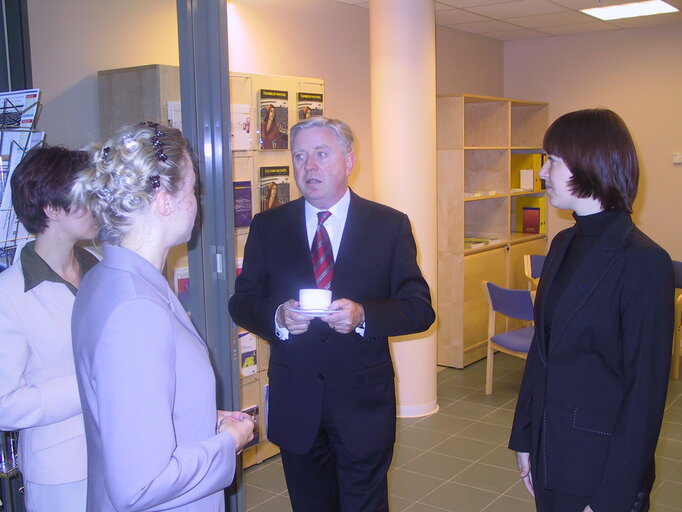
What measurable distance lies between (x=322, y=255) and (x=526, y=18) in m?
4.82

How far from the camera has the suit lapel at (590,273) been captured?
1.82 metres

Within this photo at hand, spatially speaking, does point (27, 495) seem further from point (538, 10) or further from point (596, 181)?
point (538, 10)

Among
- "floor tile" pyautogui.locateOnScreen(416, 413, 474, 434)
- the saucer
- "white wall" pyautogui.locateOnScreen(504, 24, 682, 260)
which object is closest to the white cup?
the saucer

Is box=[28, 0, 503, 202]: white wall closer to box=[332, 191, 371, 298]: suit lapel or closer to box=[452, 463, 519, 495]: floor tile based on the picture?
box=[332, 191, 371, 298]: suit lapel

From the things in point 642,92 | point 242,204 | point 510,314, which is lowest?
point 510,314

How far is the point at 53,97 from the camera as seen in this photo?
300 cm

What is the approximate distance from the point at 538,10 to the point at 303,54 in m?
2.24

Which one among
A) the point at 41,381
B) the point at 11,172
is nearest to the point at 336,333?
the point at 41,381

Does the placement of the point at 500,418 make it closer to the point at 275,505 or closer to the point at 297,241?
the point at 275,505

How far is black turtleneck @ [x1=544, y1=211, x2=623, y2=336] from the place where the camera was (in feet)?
6.18

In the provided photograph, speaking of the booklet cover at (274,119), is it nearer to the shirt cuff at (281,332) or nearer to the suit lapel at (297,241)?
the suit lapel at (297,241)

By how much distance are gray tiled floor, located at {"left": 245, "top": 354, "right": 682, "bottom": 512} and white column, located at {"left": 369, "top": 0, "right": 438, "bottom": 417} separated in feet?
1.86

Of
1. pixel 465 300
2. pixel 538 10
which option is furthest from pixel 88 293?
pixel 538 10

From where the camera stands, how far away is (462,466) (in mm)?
4121
